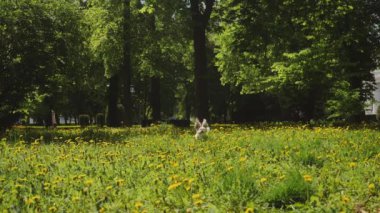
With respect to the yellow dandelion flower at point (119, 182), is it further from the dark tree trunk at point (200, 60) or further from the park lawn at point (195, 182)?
the dark tree trunk at point (200, 60)

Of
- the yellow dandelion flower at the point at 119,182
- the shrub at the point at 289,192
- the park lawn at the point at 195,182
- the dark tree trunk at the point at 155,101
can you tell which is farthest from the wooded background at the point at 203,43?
the shrub at the point at 289,192

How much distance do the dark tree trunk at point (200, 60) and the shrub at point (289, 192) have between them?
17.0 metres

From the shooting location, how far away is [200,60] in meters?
23.4

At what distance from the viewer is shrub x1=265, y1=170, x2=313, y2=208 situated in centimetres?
565

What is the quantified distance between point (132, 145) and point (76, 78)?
1675 cm

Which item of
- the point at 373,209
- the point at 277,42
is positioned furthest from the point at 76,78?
the point at 373,209

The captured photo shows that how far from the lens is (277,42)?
22.1 m

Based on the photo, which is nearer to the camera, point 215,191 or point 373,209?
point 373,209

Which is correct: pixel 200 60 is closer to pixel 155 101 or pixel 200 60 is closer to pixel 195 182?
pixel 155 101

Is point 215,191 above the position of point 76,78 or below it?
below

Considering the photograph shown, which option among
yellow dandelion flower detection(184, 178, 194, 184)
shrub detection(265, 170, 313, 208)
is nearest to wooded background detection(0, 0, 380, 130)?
yellow dandelion flower detection(184, 178, 194, 184)

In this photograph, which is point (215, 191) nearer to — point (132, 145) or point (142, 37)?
point (132, 145)

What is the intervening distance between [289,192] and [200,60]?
18.0 m

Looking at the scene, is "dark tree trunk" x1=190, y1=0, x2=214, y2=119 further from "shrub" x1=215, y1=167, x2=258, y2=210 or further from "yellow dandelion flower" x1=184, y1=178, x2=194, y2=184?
"yellow dandelion flower" x1=184, y1=178, x2=194, y2=184
